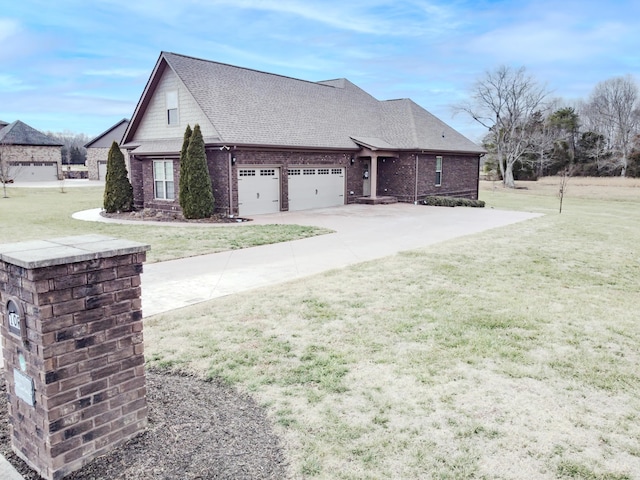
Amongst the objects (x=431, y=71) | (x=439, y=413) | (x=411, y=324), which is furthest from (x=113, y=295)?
(x=431, y=71)

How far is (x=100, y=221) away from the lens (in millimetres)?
16969

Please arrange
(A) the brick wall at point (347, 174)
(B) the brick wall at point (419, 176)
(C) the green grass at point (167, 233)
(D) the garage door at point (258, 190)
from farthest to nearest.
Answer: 1. (B) the brick wall at point (419, 176)
2. (D) the garage door at point (258, 190)
3. (A) the brick wall at point (347, 174)
4. (C) the green grass at point (167, 233)

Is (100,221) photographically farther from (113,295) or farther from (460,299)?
(113,295)

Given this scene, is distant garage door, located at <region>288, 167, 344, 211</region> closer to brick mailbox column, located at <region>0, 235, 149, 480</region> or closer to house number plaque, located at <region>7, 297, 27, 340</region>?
brick mailbox column, located at <region>0, 235, 149, 480</region>

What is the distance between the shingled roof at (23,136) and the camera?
156ft

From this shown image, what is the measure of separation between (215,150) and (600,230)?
13.7 metres

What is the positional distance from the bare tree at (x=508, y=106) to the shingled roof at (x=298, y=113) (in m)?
21.7

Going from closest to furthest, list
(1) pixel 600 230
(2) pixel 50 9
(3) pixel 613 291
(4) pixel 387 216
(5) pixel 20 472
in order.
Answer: (5) pixel 20 472 → (3) pixel 613 291 → (2) pixel 50 9 → (1) pixel 600 230 → (4) pixel 387 216

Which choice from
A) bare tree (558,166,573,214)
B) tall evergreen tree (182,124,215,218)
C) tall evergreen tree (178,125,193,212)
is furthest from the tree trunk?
tall evergreen tree (178,125,193,212)

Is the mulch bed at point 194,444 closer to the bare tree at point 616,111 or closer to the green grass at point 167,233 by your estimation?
the green grass at point 167,233

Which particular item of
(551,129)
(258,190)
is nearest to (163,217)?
(258,190)

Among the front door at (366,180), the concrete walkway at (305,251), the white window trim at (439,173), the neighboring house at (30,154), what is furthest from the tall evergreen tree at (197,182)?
the neighboring house at (30,154)

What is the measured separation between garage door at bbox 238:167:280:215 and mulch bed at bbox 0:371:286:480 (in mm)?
14525

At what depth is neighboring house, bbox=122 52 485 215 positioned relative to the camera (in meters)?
18.3
